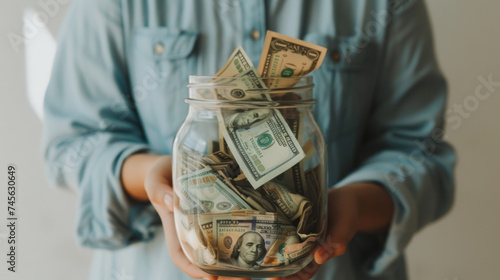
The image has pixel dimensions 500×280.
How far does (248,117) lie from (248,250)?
0.10 m

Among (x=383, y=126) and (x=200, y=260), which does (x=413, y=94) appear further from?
(x=200, y=260)

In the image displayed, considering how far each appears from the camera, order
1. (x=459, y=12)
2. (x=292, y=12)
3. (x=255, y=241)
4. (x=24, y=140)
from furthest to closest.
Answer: (x=459, y=12) → (x=24, y=140) → (x=292, y=12) → (x=255, y=241)

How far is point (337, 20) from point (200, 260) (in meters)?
0.35

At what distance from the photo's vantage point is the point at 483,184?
0.79 m

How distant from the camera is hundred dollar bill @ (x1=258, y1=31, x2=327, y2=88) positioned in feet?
1.13

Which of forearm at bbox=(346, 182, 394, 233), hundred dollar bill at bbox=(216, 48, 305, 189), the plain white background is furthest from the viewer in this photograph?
the plain white background

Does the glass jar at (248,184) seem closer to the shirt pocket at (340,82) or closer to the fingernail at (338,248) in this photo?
the fingernail at (338,248)

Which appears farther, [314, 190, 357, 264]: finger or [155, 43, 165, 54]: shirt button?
[155, 43, 165, 54]: shirt button

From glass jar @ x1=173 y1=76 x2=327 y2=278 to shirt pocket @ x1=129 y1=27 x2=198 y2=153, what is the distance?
18cm

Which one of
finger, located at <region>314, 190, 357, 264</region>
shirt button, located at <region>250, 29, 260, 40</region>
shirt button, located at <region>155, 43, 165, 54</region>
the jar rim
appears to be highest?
shirt button, located at <region>250, 29, 260, 40</region>

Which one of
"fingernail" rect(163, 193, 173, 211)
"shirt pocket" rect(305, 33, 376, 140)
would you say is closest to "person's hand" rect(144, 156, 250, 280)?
"fingernail" rect(163, 193, 173, 211)

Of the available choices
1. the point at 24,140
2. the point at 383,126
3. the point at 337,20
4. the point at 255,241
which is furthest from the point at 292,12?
the point at 24,140

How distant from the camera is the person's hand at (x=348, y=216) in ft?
1.26

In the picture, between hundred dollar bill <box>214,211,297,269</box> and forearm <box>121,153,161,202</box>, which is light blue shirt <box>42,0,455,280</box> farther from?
hundred dollar bill <box>214,211,297,269</box>
